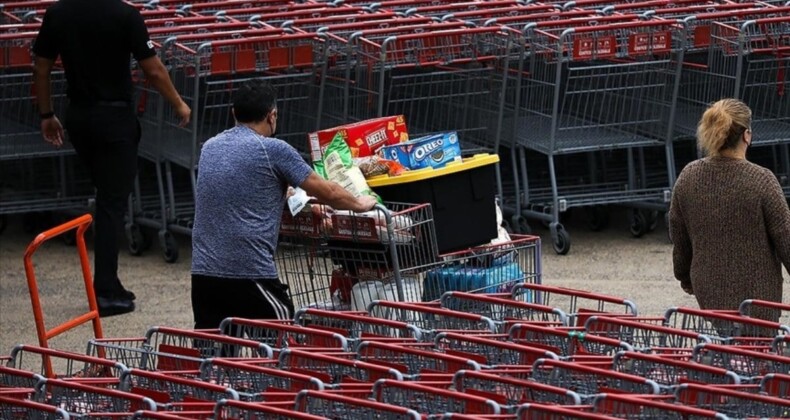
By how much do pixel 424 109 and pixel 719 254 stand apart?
479 centimetres

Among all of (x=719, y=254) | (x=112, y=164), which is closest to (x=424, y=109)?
(x=112, y=164)

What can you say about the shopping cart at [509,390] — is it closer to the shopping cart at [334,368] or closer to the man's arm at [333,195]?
the shopping cart at [334,368]

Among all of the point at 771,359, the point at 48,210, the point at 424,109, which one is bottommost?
the point at 48,210

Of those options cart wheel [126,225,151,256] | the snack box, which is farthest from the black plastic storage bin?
cart wheel [126,225,151,256]

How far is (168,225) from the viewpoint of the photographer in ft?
37.3

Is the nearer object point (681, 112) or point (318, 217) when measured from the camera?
point (318, 217)

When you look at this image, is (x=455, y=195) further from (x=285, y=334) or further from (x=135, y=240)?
(x=135, y=240)

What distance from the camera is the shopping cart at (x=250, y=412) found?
16.1 ft

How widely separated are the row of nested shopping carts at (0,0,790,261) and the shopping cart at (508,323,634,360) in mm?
4741

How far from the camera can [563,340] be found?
6059 mm

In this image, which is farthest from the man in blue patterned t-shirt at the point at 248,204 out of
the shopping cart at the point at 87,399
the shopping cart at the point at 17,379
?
the shopping cart at the point at 87,399

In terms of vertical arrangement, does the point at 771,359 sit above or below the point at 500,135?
above

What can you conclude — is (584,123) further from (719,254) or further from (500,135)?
(719,254)

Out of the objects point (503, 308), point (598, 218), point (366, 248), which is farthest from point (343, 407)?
point (598, 218)
